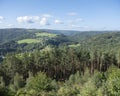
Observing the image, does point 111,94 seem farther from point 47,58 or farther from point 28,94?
point 47,58

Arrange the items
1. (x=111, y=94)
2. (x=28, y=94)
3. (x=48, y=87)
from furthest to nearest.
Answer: (x=48, y=87) < (x=28, y=94) < (x=111, y=94)

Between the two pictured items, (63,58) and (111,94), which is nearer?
(111,94)

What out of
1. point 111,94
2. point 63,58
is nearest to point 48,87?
point 111,94

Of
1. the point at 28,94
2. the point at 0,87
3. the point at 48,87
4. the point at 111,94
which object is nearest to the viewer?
the point at 111,94

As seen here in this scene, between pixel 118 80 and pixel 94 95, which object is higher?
pixel 118 80

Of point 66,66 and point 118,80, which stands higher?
point 118,80

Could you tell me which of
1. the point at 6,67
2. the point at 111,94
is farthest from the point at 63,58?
the point at 111,94

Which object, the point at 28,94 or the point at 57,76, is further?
the point at 57,76

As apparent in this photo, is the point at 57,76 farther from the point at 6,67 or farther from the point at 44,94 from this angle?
the point at 44,94

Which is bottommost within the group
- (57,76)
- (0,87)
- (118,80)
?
(57,76)
